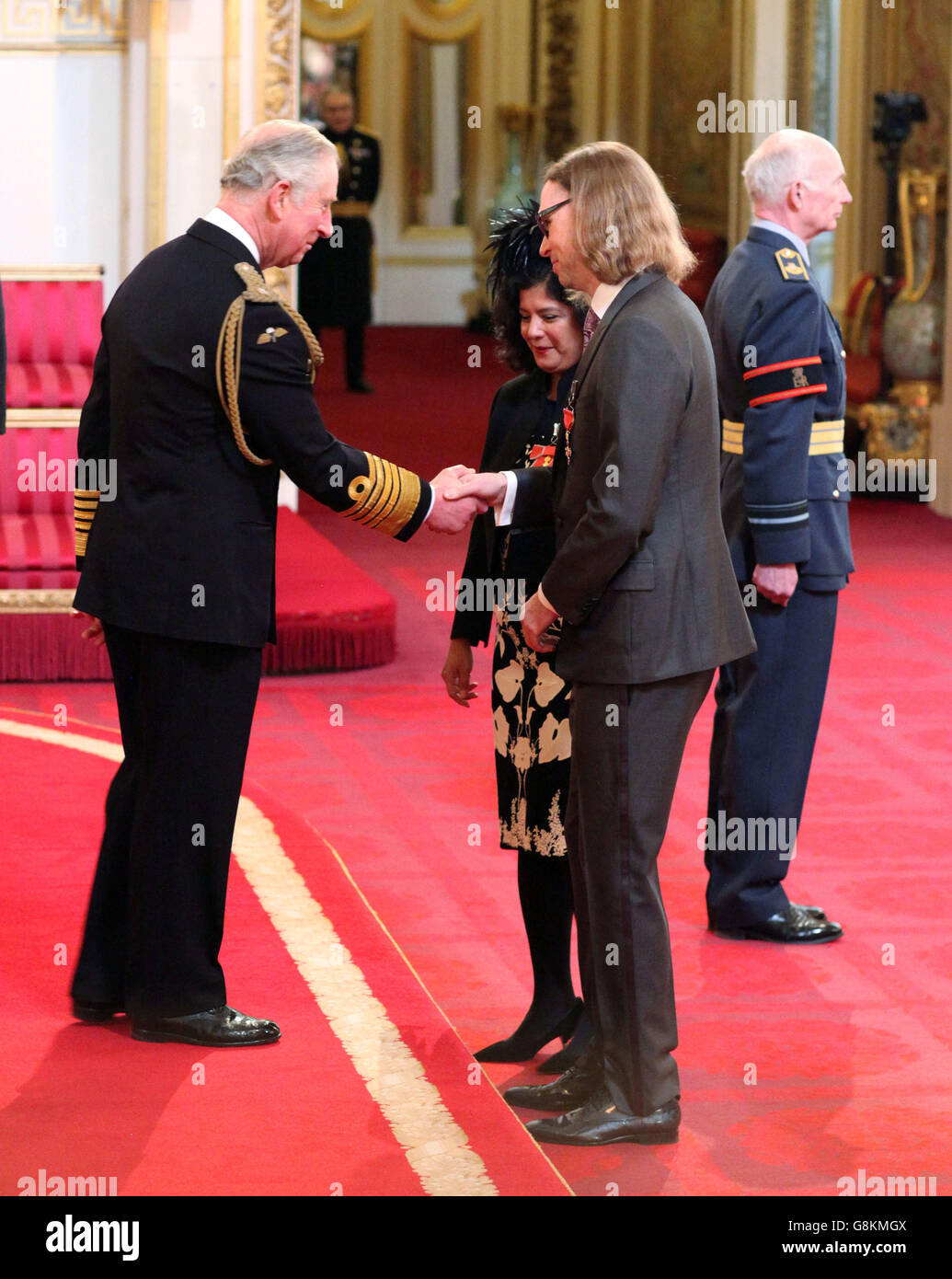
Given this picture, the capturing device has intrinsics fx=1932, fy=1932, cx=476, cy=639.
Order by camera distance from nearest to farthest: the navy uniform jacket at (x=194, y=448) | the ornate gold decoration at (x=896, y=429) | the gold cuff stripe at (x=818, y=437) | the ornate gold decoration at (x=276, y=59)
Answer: the navy uniform jacket at (x=194, y=448)
the gold cuff stripe at (x=818, y=437)
the ornate gold decoration at (x=276, y=59)
the ornate gold decoration at (x=896, y=429)

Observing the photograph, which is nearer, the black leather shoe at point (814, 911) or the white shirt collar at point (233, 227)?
the white shirt collar at point (233, 227)

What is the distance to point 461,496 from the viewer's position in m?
3.18

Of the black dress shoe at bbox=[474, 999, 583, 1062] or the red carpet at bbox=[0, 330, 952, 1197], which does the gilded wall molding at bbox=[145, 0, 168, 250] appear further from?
the black dress shoe at bbox=[474, 999, 583, 1062]

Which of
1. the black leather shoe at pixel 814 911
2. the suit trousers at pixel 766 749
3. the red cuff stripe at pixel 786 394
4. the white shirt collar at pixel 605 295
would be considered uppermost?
the white shirt collar at pixel 605 295

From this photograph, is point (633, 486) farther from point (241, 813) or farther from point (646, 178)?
point (241, 813)

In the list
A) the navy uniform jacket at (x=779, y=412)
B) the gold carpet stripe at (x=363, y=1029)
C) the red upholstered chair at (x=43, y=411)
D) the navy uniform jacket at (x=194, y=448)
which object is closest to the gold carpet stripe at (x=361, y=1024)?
the gold carpet stripe at (x=363, y=1029)

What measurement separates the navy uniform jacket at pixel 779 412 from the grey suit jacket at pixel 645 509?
102 centimetres

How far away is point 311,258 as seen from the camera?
41.6 ft

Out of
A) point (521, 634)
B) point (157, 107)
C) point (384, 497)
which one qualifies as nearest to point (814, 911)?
point (521, 634)

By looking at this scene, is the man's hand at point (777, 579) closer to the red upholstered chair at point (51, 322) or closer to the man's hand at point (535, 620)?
the man's hand at point (535, 620)

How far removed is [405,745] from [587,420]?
285 centimetres

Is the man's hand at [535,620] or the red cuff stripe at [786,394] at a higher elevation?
the red cuff stripe at [786,394]

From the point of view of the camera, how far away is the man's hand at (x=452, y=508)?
3223 millimetres

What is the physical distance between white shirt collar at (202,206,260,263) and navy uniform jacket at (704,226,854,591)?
4.02 ft
